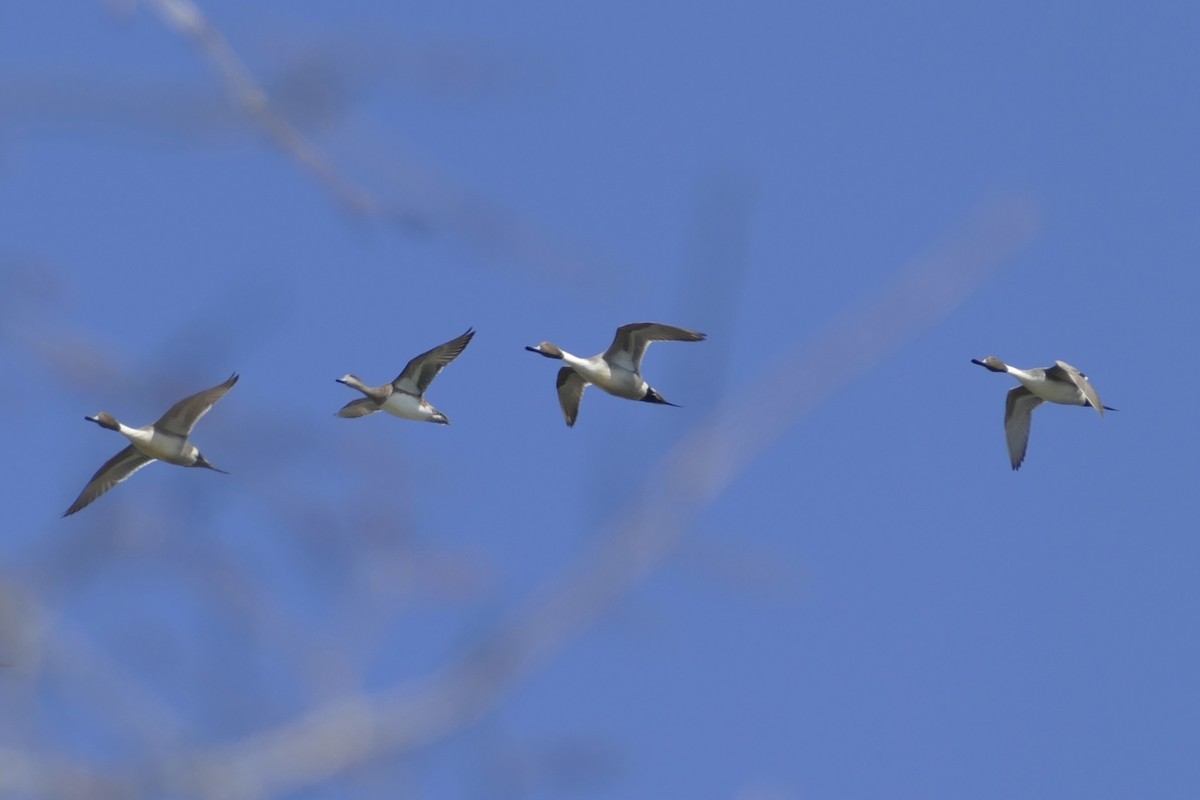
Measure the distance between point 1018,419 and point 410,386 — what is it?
24.9ft

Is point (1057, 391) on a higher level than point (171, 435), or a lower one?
higher

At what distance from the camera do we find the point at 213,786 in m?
3.66

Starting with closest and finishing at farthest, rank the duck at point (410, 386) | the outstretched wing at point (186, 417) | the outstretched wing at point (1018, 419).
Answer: the outstretched wing at point (186, 417), the duck at point (410, 386), the outstretched wing at point (1018, 419)

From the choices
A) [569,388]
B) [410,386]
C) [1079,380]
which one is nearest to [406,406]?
[410,386]

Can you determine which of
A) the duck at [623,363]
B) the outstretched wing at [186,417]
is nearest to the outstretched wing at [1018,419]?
the duck at [623,363]

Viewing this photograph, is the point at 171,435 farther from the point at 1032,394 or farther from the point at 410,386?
the point at 1032,394

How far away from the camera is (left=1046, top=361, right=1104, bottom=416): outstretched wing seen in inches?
740

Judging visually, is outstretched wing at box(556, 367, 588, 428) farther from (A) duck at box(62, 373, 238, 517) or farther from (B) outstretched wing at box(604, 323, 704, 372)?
(A) duck at box(62, 373, 238, 517)

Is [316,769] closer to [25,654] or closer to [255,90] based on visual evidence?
[25,654]

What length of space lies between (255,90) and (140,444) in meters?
12.7

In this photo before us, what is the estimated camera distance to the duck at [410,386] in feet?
60.0

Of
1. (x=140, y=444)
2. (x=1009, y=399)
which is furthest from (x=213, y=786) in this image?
(x=1009, y=399)

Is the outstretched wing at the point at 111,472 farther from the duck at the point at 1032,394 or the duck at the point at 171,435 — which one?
the duck at the point at 1032,394

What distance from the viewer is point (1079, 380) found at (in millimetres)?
19031
